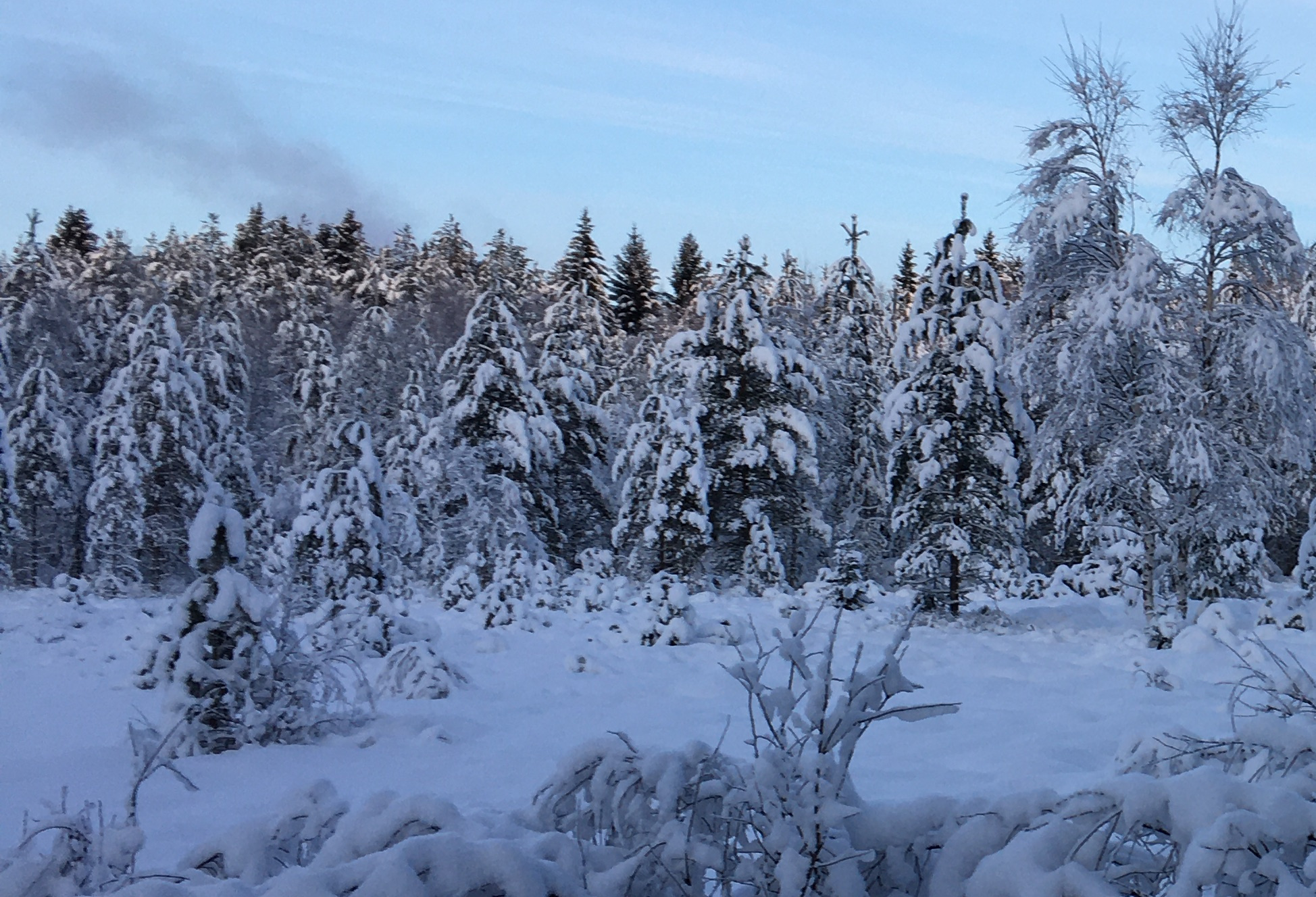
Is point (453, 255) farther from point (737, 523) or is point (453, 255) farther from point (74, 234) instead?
point (737, 523)

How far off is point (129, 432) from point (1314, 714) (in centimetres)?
2492

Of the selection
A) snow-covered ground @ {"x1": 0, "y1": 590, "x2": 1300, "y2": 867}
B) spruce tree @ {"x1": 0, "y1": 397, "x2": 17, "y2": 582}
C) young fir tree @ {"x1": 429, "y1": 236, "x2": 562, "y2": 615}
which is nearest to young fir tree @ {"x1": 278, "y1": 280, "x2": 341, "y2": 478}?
young fir tree @ {"x1": 429, "y1": 236, "x2": 562, "y2": 615}

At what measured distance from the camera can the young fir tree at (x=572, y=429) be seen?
955 inches

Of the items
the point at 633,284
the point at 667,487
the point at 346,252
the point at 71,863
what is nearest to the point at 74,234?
the point at 346,252

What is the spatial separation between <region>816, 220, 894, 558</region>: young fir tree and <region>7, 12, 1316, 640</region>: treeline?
11 centimetres

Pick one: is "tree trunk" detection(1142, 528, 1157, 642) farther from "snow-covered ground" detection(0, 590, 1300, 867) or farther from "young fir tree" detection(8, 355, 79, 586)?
"young fir tree" detection(8, 355, 79, 586)

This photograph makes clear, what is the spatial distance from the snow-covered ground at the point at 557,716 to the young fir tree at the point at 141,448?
1010cm

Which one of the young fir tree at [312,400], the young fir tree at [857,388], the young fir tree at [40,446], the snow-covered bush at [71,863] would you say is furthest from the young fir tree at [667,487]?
the snow-covered bush at [71,863]

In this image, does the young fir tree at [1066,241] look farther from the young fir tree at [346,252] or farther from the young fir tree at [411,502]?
the young fir tree at [346,252]

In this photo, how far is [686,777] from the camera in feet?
8.25

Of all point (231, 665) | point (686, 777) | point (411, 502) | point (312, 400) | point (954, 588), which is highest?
point (312, 400)

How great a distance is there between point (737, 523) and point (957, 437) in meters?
4.96

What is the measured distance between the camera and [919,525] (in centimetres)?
1722

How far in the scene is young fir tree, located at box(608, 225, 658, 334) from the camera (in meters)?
57.7
